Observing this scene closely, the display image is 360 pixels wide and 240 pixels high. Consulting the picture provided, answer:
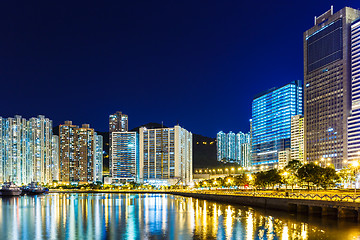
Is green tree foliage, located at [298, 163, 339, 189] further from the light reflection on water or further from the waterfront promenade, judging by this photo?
the light reflection on water

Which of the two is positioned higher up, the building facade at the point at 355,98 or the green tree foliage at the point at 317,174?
the building facade at the point at 355,98

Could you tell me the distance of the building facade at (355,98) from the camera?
192250 millimetres

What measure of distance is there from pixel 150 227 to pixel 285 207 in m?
24.1

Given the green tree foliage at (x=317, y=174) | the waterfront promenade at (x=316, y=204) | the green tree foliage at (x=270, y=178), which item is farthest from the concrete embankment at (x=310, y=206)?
the green tree foliage at (x=270, y=178)

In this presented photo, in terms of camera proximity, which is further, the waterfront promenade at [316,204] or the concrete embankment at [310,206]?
the waterfront promenade at [316,204]

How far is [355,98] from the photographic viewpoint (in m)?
195

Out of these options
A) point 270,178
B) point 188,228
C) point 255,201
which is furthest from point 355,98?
point 188,228

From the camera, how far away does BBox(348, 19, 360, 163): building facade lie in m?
192

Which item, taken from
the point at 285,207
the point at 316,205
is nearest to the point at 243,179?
the point at 285,207

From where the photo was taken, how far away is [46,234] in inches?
1758

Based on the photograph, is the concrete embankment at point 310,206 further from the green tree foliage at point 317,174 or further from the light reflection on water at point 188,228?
the green tree foliage at point 317,174

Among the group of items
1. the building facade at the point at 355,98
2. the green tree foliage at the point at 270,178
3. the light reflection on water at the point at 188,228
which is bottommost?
the green tree foliage at the point at 270,178

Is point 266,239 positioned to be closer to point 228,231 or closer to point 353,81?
point 228,231

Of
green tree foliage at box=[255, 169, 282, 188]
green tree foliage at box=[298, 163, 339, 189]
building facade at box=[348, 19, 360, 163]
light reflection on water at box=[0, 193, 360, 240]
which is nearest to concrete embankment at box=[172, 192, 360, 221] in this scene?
light reflection on water at box=[0, 193, 360, 240]
